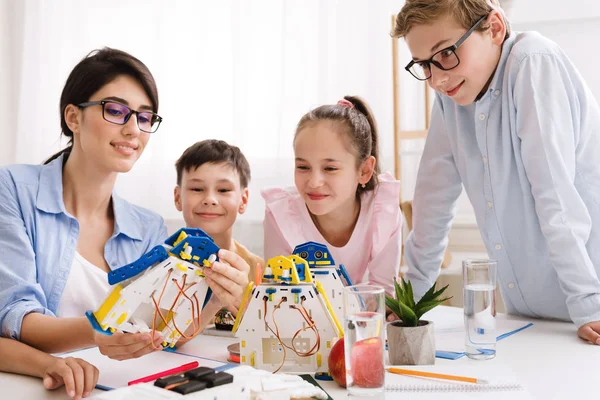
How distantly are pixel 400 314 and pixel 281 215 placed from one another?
2.42 ft

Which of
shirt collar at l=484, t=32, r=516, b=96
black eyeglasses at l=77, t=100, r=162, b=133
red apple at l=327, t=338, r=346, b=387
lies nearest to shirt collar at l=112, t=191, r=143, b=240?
black eyeglasses at l=77, t=100, r=162, b=133

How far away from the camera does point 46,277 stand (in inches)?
57.6

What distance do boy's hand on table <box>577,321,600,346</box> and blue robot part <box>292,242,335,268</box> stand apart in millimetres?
573

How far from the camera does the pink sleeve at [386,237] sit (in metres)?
1.77

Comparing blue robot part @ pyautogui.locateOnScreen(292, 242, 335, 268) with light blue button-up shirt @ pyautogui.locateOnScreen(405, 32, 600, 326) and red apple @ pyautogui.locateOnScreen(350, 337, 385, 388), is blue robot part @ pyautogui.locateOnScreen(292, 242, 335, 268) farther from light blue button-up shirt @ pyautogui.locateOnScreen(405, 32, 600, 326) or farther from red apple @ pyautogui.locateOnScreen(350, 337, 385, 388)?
light blue button-up shirt @ pyautogui.locateOnScreen(405, 32, 600, 326)

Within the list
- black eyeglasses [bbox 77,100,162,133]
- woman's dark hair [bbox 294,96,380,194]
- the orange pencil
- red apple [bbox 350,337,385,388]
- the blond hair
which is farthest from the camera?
woman's dark hair [bbox 294,96,380,194]

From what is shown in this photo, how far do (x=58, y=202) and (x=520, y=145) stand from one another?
1161 mm

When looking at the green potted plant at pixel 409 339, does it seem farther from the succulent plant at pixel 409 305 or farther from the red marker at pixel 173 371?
the red marker at pixel 173 371

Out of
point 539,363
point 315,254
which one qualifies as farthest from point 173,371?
point 539,363

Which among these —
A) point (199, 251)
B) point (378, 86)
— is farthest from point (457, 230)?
point (199, 251)

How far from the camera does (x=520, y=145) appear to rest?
149 centimetres

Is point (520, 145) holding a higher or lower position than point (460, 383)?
higher

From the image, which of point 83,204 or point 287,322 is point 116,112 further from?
point 287,322

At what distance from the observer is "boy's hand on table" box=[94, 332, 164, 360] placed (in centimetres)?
109
